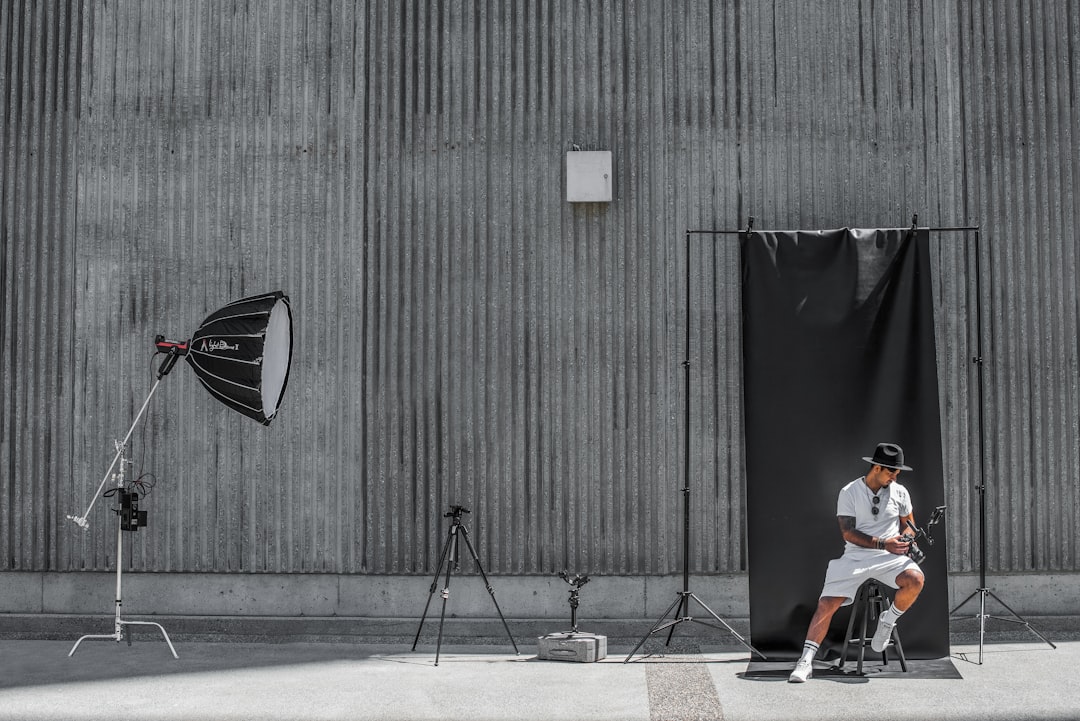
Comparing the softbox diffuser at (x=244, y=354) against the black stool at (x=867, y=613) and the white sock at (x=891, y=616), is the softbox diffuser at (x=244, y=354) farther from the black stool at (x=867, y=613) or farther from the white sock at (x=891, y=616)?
the white sock at (x=891, y=616)

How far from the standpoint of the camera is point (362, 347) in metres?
A: 10.0

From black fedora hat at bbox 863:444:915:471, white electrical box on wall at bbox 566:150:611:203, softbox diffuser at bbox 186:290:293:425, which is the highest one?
white electrical box on wall at bbox 566:150:611:203

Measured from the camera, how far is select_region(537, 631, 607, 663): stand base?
8.65 metres

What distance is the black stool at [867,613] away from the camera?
322 inches

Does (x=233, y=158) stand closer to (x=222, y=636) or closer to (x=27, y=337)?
(x=27, y=337)

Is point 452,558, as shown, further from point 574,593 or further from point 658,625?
point 658,625

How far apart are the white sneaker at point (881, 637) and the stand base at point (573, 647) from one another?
219 cm

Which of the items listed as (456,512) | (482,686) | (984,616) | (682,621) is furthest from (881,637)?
A: (456,512)

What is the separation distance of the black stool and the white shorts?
0.25 ft

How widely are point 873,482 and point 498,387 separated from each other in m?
3.55

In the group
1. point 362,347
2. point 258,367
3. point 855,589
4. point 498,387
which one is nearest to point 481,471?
point 498,387

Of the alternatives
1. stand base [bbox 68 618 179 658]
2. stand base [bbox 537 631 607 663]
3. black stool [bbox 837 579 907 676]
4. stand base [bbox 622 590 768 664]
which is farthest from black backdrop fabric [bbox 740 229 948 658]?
stand base [bbox 68 618 179 658]

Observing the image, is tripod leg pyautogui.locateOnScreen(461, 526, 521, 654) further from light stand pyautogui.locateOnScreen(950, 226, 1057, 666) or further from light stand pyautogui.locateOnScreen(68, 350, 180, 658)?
light stand pyautogui.locateOnScreen(950, 226, 1057, 666)

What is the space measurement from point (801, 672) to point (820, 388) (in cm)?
249
